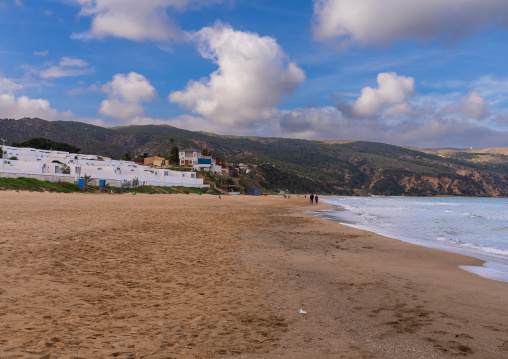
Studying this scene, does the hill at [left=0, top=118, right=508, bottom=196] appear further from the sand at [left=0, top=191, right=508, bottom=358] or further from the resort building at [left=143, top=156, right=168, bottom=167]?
the sand at [left=0, top=191, right=508, bottom=358]

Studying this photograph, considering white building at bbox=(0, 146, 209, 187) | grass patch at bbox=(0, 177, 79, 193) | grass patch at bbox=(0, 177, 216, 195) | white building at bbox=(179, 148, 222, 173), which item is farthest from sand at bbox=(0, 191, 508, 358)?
white building at bbox=(179, 148, 222, 173)

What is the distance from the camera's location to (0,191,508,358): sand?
14.1ft

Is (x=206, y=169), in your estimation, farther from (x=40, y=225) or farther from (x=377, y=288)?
(x=377, y=288)

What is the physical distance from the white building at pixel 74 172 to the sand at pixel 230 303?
135 feet

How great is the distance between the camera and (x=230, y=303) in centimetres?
624

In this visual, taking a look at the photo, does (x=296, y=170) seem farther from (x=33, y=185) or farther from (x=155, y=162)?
(x=33, y=185)

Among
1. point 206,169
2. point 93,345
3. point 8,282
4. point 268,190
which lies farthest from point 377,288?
point 268,190

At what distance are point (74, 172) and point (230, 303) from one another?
2248 inches

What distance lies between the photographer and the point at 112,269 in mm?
8109

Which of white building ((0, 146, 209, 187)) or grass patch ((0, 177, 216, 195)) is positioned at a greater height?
white building ((0, 146, 209, 187))

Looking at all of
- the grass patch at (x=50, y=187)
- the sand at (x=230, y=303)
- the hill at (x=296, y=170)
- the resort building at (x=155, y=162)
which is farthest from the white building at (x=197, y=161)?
the sand at (x=230, y=303)

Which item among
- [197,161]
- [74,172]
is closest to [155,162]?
[197,161]

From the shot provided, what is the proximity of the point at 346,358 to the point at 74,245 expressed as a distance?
9211 mm

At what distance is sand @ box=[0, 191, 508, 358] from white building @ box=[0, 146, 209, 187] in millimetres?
41265
